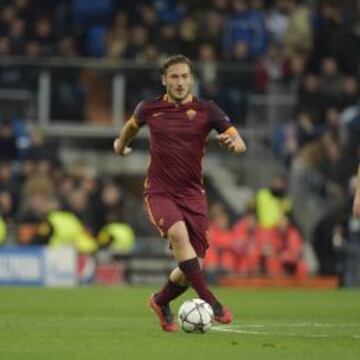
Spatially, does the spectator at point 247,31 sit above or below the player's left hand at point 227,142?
above

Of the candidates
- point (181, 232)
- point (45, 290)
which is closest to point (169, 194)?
point (181, 232)

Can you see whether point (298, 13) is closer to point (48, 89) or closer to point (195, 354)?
point (48, 89)

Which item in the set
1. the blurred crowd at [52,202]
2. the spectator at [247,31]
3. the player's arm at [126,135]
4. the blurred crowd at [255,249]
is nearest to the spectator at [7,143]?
the blurred crowd at [52,202]

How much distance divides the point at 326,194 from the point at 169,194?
14323mm

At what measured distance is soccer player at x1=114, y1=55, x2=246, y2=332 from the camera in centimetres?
1270

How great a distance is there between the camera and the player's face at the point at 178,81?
41.8ft

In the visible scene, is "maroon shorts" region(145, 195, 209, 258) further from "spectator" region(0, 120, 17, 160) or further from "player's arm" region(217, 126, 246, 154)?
"spectator" region(0, 120, 17, 160)

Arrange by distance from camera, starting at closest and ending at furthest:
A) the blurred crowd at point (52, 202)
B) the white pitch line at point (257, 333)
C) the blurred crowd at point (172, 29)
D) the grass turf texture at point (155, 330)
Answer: the grass turf texture at point (155, 330) → the white pitch line at point (257, 333) → the blurred crowd at point (52, 202) → the blurred crowd at point (172, 29)

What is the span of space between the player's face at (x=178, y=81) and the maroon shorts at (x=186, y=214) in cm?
83

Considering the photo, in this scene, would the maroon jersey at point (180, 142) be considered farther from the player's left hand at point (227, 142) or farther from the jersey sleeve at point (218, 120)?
the player's left hand at point (227, 142)

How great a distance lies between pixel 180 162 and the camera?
12.8 m

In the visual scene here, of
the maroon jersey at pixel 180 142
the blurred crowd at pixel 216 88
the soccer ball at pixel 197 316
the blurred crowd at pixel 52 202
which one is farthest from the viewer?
the blurred crowd at pixel 216 88

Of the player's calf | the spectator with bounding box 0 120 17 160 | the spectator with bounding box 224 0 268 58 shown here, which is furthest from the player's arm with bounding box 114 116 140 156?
the spectator with bounding box 224 0 268 58

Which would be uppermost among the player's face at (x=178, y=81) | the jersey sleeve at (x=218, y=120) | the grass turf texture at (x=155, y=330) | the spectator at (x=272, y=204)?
the player's face at (x=178, y=81)
